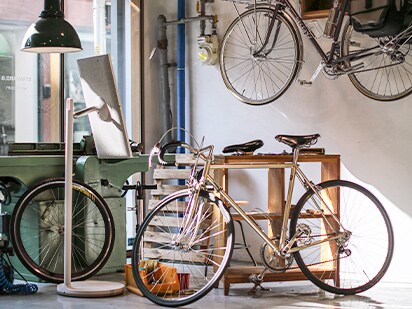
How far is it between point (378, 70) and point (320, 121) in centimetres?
72

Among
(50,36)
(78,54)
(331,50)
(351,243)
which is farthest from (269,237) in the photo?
(78,54)

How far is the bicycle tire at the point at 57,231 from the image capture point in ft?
19.5

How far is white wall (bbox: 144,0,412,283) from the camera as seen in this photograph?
6.32 m

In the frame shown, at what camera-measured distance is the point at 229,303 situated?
5.46 metres

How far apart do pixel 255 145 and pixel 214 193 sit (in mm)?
531

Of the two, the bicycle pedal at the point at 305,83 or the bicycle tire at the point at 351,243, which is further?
the bicycle pedal at the point at 305,83

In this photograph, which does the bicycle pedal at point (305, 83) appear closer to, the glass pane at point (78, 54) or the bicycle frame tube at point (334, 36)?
the bicycle frame tube at point (334, 36)

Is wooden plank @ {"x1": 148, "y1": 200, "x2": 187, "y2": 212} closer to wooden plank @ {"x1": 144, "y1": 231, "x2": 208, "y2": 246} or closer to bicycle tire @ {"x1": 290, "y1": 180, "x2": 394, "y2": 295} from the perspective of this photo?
wooden plank @ {"x1": 144, "y1": 231, "x2": 208, "y2": 246}

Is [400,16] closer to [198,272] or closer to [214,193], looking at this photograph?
[214,193]

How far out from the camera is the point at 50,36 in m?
6.00

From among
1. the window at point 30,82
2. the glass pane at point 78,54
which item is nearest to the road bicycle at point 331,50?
the glass pane at point 78,54

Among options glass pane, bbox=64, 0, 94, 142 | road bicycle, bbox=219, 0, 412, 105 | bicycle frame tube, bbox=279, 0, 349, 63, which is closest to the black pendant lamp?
glass pane, bbox=64, 0, 94, 142

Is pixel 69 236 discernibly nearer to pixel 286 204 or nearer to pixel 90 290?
pixel 90 290

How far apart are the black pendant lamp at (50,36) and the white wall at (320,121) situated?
184cm
